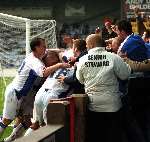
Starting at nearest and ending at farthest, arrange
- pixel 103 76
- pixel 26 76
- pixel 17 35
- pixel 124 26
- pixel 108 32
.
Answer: pixel 103 76
pixel 124 26
pixel 26 76
pixel 108 32
pixel 17 35

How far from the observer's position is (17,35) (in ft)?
58.0

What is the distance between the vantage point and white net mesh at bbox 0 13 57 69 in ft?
54.9

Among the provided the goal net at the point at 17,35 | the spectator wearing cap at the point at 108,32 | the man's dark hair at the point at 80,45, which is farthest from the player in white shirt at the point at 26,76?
the goal net at the point at 17,35

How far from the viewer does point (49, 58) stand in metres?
8.64

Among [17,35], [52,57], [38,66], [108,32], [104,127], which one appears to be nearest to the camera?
[104,127]

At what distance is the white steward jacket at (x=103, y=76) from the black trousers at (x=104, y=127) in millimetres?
72

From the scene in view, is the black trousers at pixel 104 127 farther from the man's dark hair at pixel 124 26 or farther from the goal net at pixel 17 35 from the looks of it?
the goal net at pixel 17 35

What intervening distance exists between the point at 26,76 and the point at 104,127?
2.56m

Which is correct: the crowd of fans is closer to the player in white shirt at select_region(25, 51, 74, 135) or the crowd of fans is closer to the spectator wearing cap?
the player in white shirt at select_region(25, 51, 74, 135)

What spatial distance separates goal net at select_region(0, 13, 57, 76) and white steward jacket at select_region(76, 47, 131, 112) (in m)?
9.11

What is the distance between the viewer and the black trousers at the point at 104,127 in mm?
6926

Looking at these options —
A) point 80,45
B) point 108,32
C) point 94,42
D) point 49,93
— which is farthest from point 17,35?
point 94,42

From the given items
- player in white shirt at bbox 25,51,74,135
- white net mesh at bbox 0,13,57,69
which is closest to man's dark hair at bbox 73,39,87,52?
player in white shirt at bbox 25,51,74,135

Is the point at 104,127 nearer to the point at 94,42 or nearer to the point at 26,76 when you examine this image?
the point at 94,42
